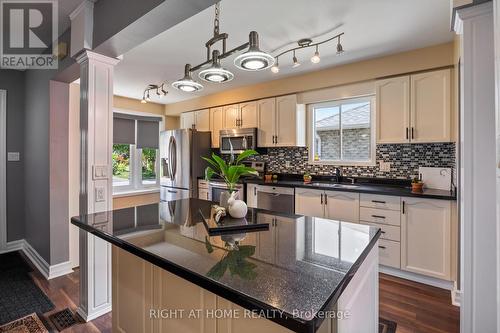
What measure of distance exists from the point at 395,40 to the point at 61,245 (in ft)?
13.5

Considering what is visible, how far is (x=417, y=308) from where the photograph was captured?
7.12 feet

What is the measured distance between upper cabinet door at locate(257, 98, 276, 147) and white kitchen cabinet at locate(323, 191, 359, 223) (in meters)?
1.31

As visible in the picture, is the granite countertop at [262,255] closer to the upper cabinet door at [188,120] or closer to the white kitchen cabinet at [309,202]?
the white kitchen cabinet at [309,202]

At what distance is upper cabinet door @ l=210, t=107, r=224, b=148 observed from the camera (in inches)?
182

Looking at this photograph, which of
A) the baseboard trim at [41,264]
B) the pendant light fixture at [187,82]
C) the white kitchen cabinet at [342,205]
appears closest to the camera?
the pendant light fixture at [187,82]

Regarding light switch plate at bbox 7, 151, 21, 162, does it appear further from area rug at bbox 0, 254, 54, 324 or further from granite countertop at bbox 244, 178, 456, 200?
granite countertop at bbox 244, 178, 456, 200

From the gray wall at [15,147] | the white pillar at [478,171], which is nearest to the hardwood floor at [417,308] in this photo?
the white pillar at [478,171]

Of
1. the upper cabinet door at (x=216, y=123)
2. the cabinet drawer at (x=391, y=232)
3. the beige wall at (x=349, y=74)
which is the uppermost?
the beige wall at (x=349, y=74)

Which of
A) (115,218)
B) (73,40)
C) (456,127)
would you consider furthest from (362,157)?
(73,40)

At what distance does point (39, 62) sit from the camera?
9.55 ft

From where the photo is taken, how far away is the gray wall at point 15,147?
3424mm

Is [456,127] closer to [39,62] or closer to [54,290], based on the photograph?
[54,290]

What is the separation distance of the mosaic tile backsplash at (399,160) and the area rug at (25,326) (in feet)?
10.8

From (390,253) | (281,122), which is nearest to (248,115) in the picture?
(281,122)
